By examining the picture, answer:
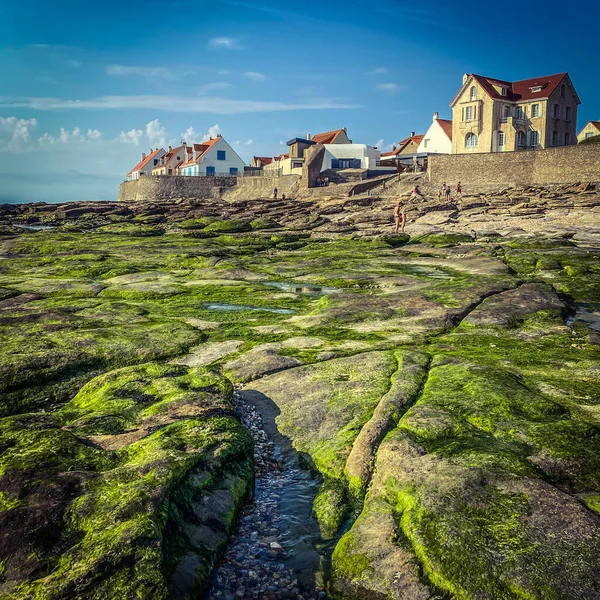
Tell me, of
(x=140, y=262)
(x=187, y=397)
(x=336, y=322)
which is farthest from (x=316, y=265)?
(x=187, y=397)

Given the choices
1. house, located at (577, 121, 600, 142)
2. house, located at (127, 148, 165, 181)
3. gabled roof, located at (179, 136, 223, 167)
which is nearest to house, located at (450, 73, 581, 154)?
house, located at (577, 121, 600, 142)

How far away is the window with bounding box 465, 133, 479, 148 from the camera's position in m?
87.1

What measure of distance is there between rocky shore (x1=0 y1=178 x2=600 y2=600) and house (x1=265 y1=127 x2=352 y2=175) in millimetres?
80921

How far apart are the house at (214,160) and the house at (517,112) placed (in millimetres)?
46021

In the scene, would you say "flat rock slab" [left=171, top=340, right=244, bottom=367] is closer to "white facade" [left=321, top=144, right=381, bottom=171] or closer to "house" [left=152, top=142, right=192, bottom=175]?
"white facade" [left=321, top=144, right=381, bottom=171]

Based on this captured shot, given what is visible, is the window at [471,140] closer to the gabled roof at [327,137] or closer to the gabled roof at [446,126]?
the gabled roof at [446,126]

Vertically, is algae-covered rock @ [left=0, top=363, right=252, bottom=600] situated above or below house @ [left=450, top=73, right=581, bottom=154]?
below

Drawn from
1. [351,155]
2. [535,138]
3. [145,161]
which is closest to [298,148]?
[351,155]

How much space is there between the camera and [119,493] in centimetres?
608

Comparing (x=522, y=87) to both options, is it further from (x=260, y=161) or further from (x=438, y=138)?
(x=260, y=161)

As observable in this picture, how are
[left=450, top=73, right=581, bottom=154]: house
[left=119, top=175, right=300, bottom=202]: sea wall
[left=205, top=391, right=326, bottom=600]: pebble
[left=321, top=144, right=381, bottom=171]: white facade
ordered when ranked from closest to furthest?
1. [left=205, top=391, right=326, bottom=600]: pebble
2. [left=450, top=73, right=581, bottom=154]: house
3. [left=119, top=175, right=300, bottom=202]: sea wall
4. [left=321, top=144, right=381, bottom=171]: white facade

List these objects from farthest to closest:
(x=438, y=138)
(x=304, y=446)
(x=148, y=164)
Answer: (x=148, y=164) < (x=438, y=138) < (x=304, y=446)

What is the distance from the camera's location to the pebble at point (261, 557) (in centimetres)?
591

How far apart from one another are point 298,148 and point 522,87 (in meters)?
37.6
